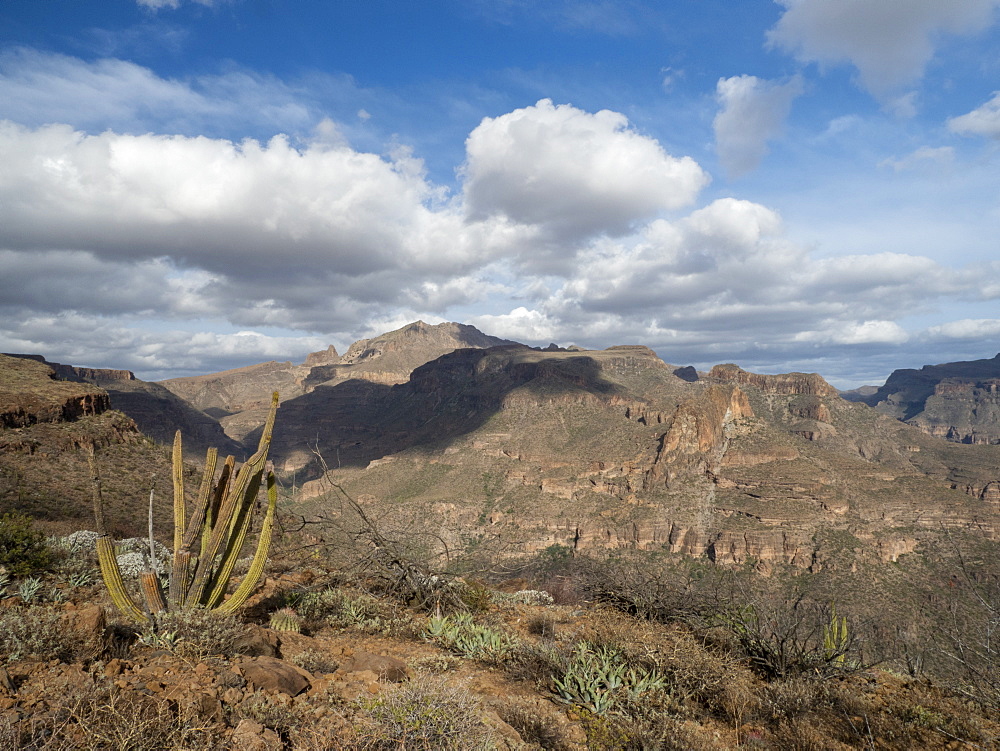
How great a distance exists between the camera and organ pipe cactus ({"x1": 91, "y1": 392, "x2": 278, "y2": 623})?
238 inches

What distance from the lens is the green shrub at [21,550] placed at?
25.0 ft

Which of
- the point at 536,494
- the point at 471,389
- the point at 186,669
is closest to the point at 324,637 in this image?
the point at 186,669

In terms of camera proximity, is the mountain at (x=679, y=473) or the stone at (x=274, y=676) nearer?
the stone at (x=274, y=676)

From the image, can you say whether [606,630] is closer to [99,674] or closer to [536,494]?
[99,674]

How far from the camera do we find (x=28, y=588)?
6582mm

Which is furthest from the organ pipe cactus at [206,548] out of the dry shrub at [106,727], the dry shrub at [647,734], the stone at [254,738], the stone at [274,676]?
the dry shrub at [647,734]

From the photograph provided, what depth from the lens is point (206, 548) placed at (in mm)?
6719

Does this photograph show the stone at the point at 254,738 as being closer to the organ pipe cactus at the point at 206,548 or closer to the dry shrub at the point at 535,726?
the dry shrub at the point at 535,726

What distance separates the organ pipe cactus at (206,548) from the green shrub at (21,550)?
2360 millimetres

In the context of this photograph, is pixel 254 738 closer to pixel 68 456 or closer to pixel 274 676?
pixel 274 676

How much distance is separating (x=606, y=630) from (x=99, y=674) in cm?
616

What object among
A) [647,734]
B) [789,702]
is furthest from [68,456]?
[789,702]

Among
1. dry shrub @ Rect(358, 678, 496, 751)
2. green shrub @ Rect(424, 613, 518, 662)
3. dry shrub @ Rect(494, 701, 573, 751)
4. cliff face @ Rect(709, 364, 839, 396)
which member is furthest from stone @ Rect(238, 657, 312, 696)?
cliff face @ Rect(709, 364, 839, 396)

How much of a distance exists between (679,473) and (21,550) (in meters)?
93.1
